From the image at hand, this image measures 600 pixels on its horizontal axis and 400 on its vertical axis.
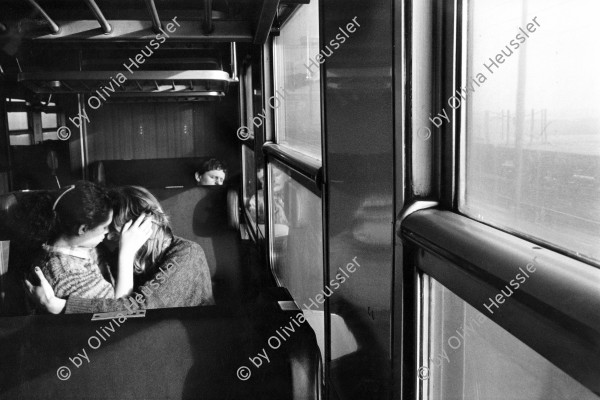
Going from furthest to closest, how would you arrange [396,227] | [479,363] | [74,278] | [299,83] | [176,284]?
[176,284], [74,278], [299,83], [396,227], [479,363]

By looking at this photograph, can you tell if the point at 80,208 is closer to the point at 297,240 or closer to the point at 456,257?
the point at 297,240

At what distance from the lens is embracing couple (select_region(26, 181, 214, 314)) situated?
7.71 ft

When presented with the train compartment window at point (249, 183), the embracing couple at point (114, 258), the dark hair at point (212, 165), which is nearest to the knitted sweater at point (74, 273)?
the embracing couple at point (114, 258)

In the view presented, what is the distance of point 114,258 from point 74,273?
0.76 feet

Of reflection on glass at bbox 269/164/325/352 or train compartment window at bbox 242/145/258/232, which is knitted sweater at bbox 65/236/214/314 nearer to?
reflection on glass at bbox 269/164/325/352

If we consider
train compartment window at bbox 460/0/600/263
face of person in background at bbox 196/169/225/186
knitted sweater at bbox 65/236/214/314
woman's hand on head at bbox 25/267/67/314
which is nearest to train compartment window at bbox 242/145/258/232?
face of person in background at bbox 196/169/225/186

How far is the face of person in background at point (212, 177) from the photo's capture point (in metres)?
4.50

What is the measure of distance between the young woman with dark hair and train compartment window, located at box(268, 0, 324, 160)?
814 millimetres

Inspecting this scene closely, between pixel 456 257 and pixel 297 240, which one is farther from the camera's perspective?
pixel 297 240

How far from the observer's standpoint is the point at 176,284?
2.64 metres

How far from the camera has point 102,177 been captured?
4.86 metres

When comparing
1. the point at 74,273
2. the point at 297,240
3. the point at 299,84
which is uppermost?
the point at 299,84

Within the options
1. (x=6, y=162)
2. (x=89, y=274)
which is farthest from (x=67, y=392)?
(x=6, y=162)

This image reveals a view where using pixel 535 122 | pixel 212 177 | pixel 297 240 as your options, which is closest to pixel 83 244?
pixel 297 240
